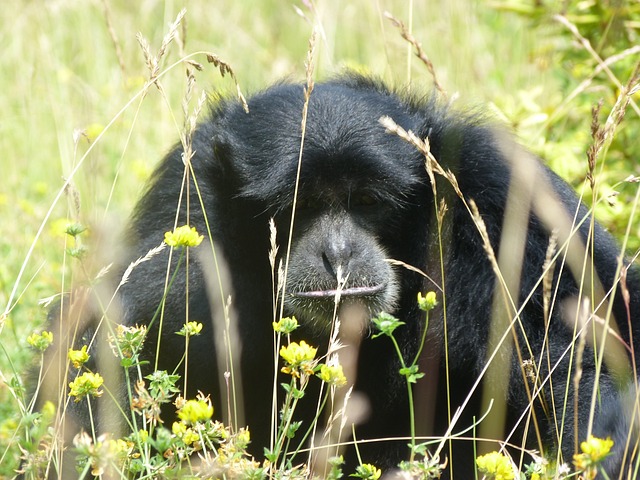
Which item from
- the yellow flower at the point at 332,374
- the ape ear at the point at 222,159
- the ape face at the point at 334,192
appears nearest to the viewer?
the yellow flower at the point at 332,374

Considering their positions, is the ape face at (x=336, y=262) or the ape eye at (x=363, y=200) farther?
the ape eye at (x=363, y=200)

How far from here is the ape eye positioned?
16.0ft

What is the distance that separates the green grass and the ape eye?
1072 mm

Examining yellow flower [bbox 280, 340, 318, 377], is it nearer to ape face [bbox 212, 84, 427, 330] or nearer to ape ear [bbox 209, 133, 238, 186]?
ape face [bbox 212, 84, 427, 330]

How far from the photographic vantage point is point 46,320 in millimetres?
5789

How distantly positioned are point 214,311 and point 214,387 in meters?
0.47

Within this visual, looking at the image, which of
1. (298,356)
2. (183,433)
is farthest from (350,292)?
(183,433)

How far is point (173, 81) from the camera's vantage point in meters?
Result: 10.4

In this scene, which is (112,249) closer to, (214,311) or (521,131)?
(214,311)

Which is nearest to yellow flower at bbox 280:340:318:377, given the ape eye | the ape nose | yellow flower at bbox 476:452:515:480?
yellow flower at bbox 476:452:515:480

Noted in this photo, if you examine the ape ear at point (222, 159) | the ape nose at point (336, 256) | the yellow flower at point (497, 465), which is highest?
the ape ear at point (222, 159)

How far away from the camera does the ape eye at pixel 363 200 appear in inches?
192

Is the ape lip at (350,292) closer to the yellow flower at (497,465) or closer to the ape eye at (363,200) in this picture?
the ape eye at (363,200)

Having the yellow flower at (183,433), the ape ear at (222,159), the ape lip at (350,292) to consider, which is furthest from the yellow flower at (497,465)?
the ape ear at (222,159)
